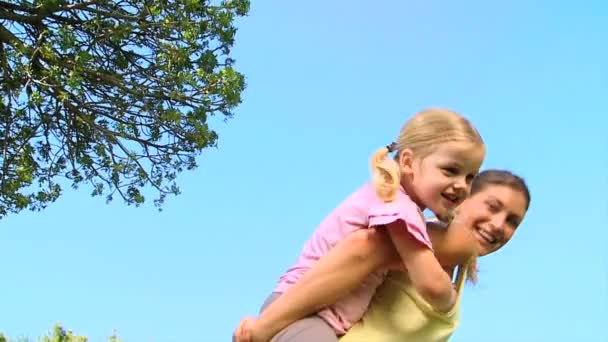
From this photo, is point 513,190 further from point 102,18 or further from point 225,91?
point 102,18

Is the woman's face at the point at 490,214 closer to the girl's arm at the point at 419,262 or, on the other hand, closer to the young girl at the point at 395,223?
the young girl at the point at 395,223

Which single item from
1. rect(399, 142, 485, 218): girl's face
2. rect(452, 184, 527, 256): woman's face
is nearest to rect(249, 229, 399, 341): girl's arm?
rect(399, 142, 485, 218): girl's face

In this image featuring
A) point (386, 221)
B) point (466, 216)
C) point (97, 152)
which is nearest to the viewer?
point (386, 221)

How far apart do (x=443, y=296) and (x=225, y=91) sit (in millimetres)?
8768

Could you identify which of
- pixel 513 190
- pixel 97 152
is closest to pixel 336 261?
pixel 513 190

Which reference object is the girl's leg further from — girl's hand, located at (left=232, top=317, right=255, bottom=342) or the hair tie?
the hair tie

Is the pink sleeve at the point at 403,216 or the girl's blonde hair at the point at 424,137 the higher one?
the girl's blonde hair at the point at 424,137

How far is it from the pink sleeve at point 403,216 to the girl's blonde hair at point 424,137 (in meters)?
0.09

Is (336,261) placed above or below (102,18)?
below

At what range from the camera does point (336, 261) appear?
244 cm

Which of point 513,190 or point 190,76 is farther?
point 190,76

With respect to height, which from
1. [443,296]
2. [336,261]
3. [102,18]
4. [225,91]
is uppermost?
[102,18]

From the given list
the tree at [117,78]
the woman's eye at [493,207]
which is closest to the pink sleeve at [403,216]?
the woman's eye at [493,207]

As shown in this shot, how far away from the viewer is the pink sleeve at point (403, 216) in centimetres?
237
